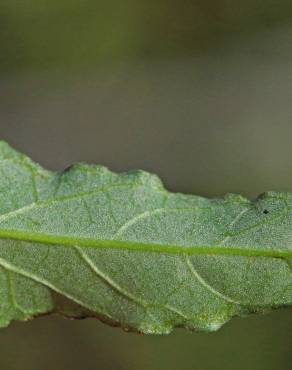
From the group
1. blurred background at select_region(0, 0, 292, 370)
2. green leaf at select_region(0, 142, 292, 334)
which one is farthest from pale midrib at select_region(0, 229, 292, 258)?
blurred background at select_region(0, 0, 292, 370)

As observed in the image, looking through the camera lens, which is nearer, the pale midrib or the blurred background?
the pale midrib

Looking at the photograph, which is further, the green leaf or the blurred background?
the blurred background

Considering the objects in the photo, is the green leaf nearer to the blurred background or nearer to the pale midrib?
the pale midrib

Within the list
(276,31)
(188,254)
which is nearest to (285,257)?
(188,254)

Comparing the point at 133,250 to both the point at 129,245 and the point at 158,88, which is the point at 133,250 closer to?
the point at 129,245

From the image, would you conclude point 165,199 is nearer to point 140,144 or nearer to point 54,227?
point 54,227

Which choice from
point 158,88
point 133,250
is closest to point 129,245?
point 133,250
